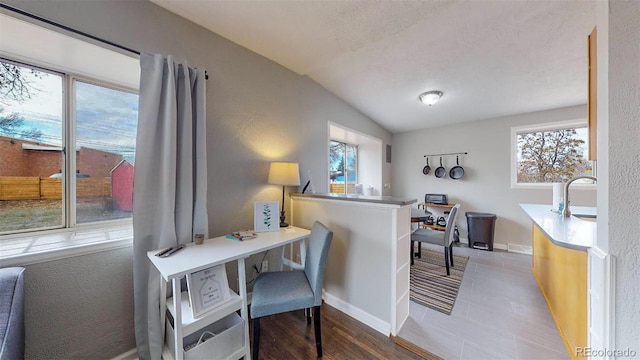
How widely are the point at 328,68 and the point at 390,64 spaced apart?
2.33 ft

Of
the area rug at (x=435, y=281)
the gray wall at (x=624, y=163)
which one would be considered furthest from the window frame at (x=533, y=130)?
the gray wall at (x=624, y=163)

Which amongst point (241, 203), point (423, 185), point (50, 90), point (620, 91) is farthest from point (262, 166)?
point (423, 185)

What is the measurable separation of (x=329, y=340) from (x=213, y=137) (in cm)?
190

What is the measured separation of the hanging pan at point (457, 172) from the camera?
3.91m

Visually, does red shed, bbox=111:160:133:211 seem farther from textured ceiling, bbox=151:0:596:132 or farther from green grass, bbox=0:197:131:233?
textured ceiling, bbox=151:0:596:132

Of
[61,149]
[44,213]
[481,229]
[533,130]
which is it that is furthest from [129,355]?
[533,130]

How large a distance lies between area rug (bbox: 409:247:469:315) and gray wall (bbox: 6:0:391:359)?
1.67 metres

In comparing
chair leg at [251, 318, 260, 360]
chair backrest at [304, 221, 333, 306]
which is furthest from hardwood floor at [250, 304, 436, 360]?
chair backrest at [304, 221, 333, 306]

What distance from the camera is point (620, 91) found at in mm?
861

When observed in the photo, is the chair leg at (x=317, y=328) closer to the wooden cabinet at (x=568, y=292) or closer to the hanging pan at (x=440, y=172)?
the wooden cabinet at (x=568, y=292)

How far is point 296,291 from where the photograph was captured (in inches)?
56.7

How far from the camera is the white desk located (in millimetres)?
1093

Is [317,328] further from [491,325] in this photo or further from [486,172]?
[486,172]

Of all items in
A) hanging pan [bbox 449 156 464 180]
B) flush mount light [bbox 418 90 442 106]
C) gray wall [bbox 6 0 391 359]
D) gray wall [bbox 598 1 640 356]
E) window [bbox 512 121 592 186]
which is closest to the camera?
gray wall [bbox 598 1 640 356]
